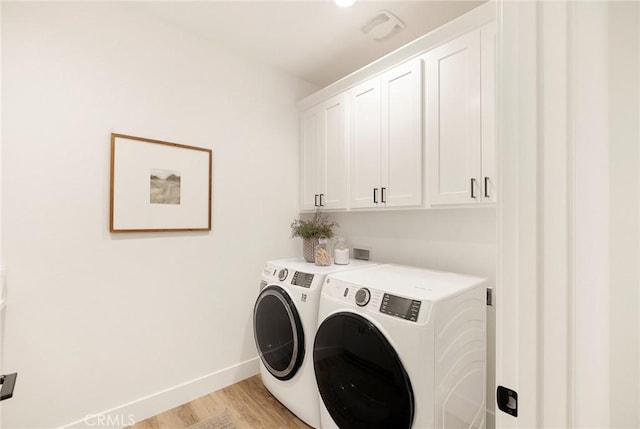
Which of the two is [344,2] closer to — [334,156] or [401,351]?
[334,156]

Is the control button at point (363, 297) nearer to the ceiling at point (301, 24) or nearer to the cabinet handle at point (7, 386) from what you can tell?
the cabinet handle at point (7, 386)

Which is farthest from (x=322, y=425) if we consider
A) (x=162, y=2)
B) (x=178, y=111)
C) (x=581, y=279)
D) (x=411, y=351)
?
(x=162, y=2)

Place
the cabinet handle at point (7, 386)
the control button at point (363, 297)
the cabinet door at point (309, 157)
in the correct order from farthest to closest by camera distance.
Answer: the cabinet door at point (309, 157) < the control button at point (363, 297) < the cabinet handle at point (7, 386)

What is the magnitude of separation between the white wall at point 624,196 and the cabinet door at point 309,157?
78.3 inches

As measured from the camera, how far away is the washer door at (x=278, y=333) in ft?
5.75

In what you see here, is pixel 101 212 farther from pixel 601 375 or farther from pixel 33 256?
pixel 601 375

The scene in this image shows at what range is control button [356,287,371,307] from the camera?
1390 mm

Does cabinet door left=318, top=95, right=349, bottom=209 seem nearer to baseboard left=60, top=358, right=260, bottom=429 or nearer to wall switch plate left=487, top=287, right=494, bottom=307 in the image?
wall switch plate left=487, top=287, right=494, bottom=307

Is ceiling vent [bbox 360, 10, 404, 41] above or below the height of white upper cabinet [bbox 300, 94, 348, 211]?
above

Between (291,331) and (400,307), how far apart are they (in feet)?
2.63

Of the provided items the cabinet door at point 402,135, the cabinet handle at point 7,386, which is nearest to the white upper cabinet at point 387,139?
the cabinet door at point 402,135

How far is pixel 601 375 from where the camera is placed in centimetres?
62

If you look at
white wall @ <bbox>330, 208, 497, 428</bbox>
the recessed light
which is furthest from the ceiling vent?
white wall @ <bbox>330, 208, 497, 428</bbox>

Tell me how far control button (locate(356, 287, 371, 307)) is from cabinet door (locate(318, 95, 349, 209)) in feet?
2.98
